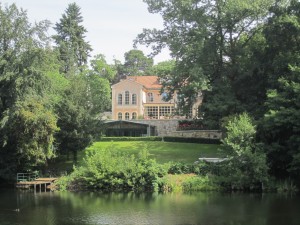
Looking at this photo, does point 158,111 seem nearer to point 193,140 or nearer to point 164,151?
point 193,140

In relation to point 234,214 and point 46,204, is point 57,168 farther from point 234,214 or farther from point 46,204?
point 234,214

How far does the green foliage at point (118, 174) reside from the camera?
31984 mm

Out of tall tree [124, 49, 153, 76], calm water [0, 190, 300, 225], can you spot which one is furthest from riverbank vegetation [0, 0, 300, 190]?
tall tree [124, 49, 153, 76]

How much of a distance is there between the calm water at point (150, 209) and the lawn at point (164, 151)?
29.3 feet

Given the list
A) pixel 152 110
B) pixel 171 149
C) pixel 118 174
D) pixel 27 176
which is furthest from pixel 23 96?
pixel 152 110

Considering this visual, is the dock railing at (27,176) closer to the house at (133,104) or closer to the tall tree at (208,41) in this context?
the tall tree at (208,41)

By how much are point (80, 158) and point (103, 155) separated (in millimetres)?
8629

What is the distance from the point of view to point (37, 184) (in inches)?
1336

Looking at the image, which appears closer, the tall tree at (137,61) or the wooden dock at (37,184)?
the wooden dock at (37,184)

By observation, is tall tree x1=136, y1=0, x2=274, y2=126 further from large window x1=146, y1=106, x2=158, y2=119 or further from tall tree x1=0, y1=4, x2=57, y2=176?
large window x1=146, y1=106, x2=158, y2=119

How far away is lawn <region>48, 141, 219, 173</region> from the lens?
1542 inches

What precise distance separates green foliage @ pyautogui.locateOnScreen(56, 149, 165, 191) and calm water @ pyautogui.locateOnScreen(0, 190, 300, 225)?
86.2 inches

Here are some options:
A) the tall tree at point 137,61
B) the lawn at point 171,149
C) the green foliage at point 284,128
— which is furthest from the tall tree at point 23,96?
the tall tree at point 137,61

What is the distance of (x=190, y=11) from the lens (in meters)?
39.4
